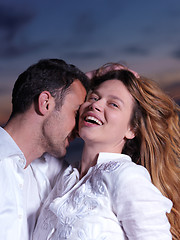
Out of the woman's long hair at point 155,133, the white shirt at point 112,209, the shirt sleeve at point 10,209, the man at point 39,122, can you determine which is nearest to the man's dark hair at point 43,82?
the man at point 39,122

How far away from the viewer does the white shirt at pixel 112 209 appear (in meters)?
1.69

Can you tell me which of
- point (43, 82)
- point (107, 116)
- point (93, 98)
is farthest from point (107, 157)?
point (43, 82)

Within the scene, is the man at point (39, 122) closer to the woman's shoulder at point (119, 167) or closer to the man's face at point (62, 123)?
the man's face at point (62, 123)

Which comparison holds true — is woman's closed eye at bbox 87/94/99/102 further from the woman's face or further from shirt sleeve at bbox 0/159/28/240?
shirt sleeve at bbox 0/159/28/240

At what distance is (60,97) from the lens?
222cm

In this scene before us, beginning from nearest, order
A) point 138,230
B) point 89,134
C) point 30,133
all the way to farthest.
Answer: point 138,230
point 89,134
point 30,133

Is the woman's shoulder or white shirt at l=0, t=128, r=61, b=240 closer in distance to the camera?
the woman's shoulder

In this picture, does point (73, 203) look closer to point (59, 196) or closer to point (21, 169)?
point (59, 196)

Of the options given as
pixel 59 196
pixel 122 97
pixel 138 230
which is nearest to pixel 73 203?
pixel 59 196

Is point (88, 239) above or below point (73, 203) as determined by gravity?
below

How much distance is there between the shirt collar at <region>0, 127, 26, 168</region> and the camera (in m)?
2.04

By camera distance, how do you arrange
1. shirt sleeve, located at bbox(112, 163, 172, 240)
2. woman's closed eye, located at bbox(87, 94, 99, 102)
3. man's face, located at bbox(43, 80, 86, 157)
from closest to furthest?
1. shirt sleeve, located at bbox(112, 163, 172, 240)
2. woman's closed eye, located at bbox(87, 94, 99, 102)
3. man's face, located at bbox(43, 80, 86, 157)

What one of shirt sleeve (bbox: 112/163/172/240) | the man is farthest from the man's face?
shirt sleeve (bbox: 112/163/172/240)

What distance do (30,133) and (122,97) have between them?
0.62 meters
